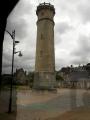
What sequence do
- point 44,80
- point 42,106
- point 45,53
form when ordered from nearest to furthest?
point 42,106 < point 44,80 < point 45,53

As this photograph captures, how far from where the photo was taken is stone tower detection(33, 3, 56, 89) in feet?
139

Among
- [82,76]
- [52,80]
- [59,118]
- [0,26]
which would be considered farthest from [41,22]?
[0,26]

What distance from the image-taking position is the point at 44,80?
4228cm

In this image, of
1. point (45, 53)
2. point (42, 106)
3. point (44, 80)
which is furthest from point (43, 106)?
point (45, 53)

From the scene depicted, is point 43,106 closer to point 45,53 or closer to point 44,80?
point 44,80

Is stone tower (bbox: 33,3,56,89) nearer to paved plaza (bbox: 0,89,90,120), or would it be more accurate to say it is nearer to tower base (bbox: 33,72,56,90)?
tower base (bbox: 33,72,56,90)

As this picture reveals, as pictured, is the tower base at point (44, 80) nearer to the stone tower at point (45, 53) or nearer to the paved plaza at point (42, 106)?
the stone tower at point (45, 53)

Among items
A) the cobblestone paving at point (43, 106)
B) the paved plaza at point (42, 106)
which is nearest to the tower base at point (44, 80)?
the paved plaza at point (42, 106)

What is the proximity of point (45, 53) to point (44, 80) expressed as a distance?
5.47 meters

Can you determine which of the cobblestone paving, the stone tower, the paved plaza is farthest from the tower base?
the cobblestone paving

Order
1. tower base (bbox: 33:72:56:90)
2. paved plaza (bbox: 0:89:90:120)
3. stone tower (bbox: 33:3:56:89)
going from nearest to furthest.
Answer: paved plaza (bbox: 0:89:90:120) → tower base (bbox: 33:72:56:90) → stone tower (bbox: 33:3:56:89)

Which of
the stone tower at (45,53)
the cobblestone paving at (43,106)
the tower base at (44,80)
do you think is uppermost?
the stone tower at (45,53)

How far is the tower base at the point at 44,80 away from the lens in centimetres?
4222

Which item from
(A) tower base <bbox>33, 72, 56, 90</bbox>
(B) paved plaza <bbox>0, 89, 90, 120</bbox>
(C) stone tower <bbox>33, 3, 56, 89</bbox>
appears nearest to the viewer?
(B) paved plaza <bbox>0, 89, 90, 120</bbox>
